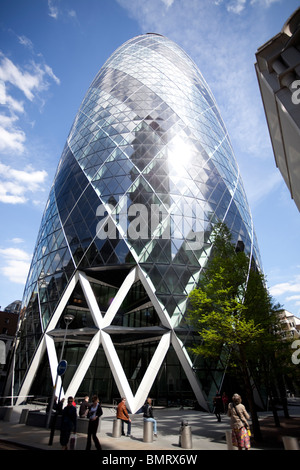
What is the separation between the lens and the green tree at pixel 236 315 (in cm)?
1103

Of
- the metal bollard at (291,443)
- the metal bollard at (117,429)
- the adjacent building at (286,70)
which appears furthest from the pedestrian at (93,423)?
the adjacent building at (286,70)

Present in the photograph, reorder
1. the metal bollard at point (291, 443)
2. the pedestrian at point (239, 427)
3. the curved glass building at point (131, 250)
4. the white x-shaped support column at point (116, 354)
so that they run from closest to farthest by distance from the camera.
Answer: the metal bollard at point (291, 443)
the pedestrian at point (239, 427)
the white x-shaped support column at point (116, 354)
the curved glass building at point (131, 250)

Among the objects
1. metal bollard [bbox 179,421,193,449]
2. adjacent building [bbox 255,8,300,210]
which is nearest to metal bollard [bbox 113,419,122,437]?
metal bollard [bbox 179,421,193,449]

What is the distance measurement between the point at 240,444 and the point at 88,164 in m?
26.3

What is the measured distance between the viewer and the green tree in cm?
1103

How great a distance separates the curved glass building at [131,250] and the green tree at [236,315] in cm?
685

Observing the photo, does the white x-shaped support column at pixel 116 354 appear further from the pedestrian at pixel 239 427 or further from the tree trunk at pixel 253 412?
the pedestrian at pixel 239 427

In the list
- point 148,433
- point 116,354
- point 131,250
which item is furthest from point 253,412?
point 131,250

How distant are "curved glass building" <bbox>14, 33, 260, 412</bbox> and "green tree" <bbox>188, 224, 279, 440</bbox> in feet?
22.5

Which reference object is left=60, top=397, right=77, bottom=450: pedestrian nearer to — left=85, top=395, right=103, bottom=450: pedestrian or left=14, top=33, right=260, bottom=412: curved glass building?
left=85, top=395, right=103, bottom=450: pedestrian

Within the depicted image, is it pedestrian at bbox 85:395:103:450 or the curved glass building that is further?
the curved glass building

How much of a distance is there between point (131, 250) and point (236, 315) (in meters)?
10.9
